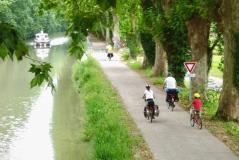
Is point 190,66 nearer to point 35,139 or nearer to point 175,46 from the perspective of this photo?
point 35,139

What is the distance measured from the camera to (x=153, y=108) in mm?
18266

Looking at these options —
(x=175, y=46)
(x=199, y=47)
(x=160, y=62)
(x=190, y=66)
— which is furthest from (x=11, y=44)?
(x=160, y=62)

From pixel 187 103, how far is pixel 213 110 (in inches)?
97.0

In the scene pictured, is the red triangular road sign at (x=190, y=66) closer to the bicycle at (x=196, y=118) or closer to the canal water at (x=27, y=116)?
the bicycle at (x=196, y=118)

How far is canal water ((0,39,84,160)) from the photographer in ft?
58.4

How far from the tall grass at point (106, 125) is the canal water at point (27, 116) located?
4.85 feet

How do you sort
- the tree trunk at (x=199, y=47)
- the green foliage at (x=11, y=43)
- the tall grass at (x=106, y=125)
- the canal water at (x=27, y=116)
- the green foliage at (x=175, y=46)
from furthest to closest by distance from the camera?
the green foliage at (x=175, y=46) → the tree trunk at (x=199, y=47) → the canal water at (x=27, y=116) → the tall grass at (x=106, y=125) → the green foliage at (x=11, y=43)

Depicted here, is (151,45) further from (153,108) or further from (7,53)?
(7,53)

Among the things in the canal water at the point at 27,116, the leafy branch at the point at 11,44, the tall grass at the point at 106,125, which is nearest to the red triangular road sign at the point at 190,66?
the tall grass at the point at 106,125

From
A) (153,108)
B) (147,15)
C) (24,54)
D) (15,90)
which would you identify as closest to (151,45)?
(147,15)

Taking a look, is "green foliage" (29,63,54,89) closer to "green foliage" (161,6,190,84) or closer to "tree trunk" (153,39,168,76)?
"green foliage" (161,6,190,84)

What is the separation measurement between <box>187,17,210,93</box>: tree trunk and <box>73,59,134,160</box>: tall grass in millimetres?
3678

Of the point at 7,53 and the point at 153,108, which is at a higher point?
the point at 7,53

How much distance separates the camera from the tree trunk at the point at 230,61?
664 inches
